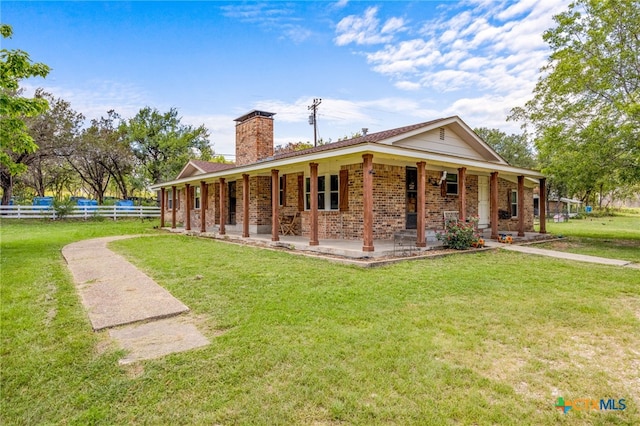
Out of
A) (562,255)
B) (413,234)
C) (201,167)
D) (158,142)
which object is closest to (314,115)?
(158,142)

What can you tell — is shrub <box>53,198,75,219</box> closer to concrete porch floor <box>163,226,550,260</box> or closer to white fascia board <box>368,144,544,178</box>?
concrete porch floor <box>163,226,550,260</box>

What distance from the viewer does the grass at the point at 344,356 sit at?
7.30ft

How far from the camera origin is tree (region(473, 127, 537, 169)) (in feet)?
112

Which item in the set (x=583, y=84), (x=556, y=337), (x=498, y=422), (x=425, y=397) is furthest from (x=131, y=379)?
(x=583, y=84)

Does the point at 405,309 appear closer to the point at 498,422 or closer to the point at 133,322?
the point at 498,422

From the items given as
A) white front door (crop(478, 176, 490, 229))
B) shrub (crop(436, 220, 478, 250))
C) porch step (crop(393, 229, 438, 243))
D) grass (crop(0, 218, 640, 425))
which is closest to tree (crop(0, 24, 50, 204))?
grass (crop(0, 218, 640, 425))

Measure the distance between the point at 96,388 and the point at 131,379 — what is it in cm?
22

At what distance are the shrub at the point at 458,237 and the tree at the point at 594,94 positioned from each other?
462 centimetres

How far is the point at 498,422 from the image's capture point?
6.89ft

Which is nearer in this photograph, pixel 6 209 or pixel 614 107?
pixel 614 107

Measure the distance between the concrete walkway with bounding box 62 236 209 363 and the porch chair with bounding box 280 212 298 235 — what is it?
6.18 m

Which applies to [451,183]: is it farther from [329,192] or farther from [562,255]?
[329,192]

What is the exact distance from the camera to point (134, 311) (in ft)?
13.8

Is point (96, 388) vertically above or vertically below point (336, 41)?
below
